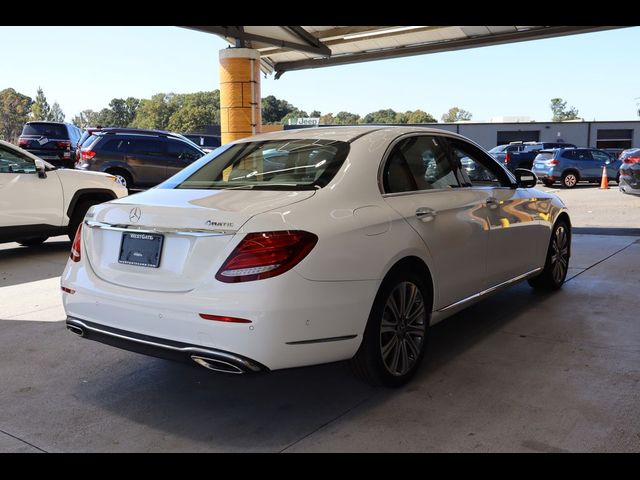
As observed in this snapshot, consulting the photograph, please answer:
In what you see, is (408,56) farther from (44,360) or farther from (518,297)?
(44,360)

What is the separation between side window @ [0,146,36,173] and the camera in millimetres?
8289

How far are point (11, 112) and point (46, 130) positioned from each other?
105m

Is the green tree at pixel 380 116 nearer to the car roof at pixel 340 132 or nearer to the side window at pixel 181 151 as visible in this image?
the side window at pixel 181 151

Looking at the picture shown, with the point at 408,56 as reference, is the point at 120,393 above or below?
below

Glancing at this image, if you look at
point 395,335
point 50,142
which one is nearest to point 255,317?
point 395,335

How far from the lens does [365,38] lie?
14.6 meters

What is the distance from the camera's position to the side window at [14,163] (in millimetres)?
8289

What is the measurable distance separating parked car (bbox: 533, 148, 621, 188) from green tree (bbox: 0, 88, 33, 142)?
108 m

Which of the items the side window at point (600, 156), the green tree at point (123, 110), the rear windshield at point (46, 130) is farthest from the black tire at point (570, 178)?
the green tree at point (123, 110)

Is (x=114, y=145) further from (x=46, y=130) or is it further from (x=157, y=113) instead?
(x=157, y=113)

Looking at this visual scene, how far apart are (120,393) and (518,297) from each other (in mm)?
3935

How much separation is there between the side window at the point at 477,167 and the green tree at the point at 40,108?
127 m

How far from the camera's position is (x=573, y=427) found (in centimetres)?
322
